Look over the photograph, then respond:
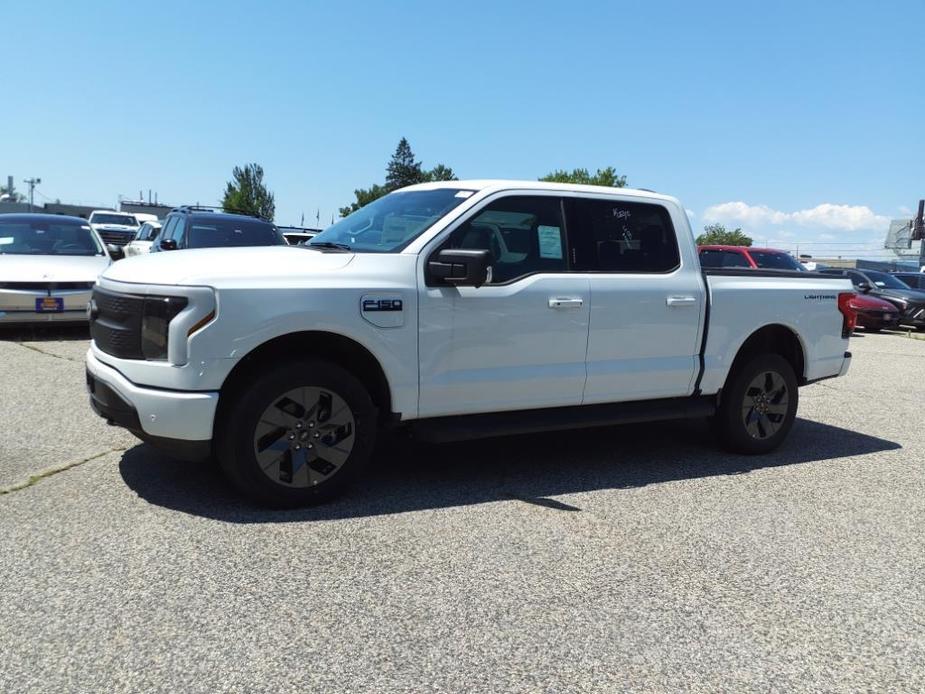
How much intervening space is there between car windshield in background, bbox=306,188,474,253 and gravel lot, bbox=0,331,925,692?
150 centimetres

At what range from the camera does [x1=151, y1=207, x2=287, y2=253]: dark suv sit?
10720 millimetres

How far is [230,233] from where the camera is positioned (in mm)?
10984

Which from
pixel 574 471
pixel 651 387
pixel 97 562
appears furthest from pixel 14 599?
pixel 651 387

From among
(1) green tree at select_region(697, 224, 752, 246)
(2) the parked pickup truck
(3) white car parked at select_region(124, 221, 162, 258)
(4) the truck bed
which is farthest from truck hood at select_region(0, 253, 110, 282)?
(1) green tree at select_region(697, 224, 752, 246)

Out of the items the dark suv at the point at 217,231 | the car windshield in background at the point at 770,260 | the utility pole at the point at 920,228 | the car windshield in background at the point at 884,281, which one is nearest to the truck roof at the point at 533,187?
the dark suv at the point at 217,231

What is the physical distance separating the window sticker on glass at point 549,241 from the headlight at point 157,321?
221 centimetres

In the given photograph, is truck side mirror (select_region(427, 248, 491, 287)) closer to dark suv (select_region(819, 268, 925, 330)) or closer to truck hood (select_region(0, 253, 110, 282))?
truck hood (select_region(0, 253, 110, 282))

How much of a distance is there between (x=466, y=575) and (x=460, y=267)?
5.54 feet

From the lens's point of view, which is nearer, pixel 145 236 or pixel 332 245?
pixel 332 245

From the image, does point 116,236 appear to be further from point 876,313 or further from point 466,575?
point 466,575

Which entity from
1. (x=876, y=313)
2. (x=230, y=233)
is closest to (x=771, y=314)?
(x=230, y=233)

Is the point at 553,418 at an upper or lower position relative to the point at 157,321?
lower

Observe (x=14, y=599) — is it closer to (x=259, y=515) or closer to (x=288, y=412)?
(x=259, y=515)

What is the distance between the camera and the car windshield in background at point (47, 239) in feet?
34.3
